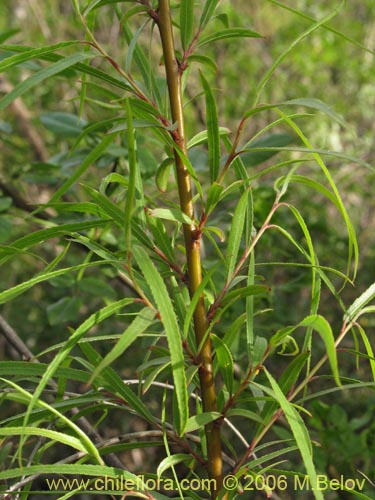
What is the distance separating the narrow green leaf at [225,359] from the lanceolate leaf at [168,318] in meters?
0.06

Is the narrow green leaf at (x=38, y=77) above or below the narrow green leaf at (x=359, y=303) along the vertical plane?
above

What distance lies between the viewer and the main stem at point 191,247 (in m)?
0.50

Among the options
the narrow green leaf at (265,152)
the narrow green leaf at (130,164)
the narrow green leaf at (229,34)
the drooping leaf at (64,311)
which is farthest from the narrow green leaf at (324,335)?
the drooping leaf at (64,311)

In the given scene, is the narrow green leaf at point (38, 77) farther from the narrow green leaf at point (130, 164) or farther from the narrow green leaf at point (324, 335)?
the narrow green leaf at point (324, 335)

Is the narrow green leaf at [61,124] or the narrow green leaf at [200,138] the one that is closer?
the narrow green leaf at [200,138]

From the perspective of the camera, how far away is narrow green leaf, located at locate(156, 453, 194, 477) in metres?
0.45

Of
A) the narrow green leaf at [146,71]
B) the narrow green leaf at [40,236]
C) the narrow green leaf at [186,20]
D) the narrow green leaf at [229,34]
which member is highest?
the narrow green leaf at [186,20]

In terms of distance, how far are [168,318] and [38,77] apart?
0.17 m

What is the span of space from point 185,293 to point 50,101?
2.03 metres

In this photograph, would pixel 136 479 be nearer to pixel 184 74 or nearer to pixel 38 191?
pixel 184 74

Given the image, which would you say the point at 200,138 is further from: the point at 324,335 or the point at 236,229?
the point at 324,335

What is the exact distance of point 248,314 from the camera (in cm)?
50

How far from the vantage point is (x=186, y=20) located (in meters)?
0.51

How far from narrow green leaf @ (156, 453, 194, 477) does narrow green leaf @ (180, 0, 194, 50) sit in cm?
31
